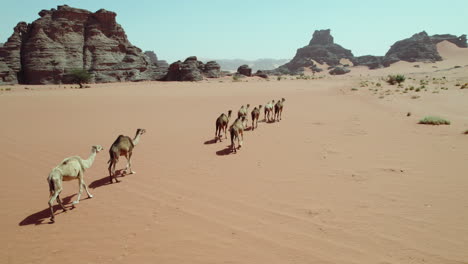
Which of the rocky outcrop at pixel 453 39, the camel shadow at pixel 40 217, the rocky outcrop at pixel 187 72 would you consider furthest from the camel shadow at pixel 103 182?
the rocky outcrop at pixel 453 39

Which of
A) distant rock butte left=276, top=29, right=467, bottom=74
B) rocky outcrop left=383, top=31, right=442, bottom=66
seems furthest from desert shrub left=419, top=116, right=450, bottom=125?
rocky outcrop left=383, top=31, right=442, bottom=66

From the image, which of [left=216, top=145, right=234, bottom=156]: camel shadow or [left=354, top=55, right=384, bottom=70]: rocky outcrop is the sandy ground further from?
[left=354, top=55, right=384, bottom=70]: rocky outcrop

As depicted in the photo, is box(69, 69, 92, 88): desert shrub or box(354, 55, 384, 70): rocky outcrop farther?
box(354, 55, 384, 70): rocky outcrop

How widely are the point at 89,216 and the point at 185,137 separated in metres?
6.75

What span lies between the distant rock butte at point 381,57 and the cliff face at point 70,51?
→ 57.3m

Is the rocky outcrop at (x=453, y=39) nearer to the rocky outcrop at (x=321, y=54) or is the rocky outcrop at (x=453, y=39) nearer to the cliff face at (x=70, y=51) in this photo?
the rocky outcrop at (x=321, y=54)

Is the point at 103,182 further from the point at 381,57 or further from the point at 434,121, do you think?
the point at 381,57

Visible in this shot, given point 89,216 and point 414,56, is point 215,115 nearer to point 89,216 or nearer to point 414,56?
point 89,216

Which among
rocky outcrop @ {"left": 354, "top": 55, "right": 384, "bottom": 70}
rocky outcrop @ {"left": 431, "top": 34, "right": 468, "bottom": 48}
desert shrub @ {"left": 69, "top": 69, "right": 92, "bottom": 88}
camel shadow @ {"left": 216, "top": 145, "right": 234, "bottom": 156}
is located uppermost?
rocky outcrop @ {"left": 431, "top": 34, "right": 468, "bottom": 48}

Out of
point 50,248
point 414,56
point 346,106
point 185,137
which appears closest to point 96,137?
point 185,137

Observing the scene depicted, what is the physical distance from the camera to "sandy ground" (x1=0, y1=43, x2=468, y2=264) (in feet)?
14.4

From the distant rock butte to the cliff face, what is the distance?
5733 cm

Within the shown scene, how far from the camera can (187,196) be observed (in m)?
6.30

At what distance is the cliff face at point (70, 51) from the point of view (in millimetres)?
52062
